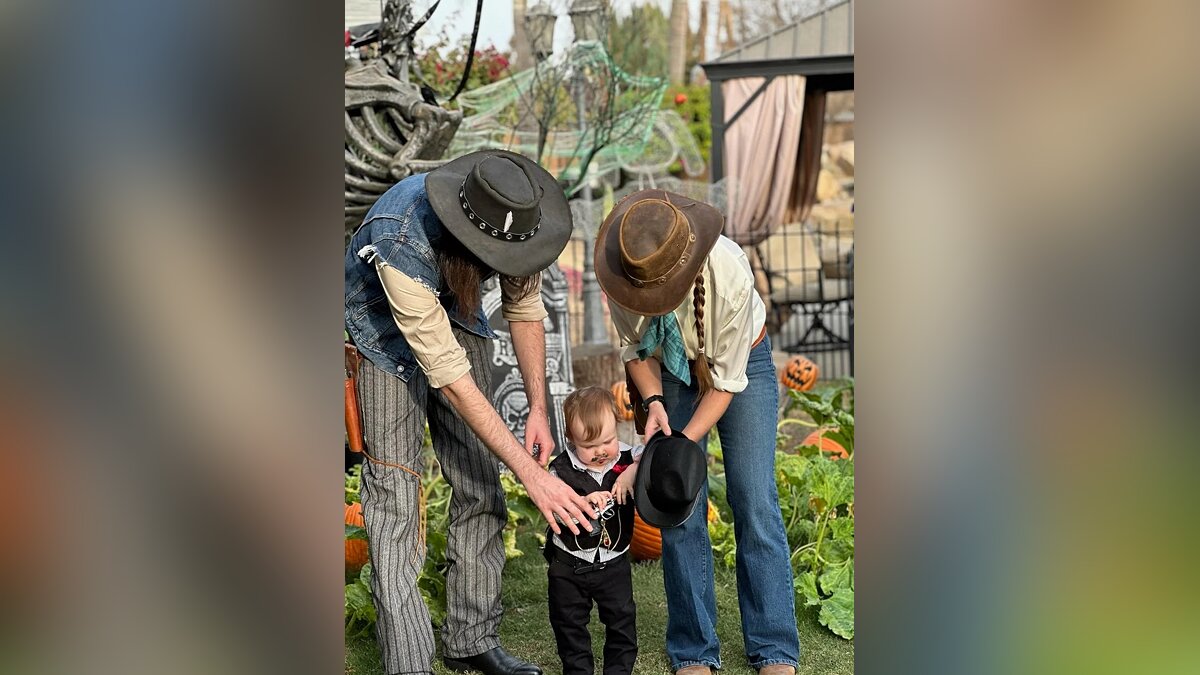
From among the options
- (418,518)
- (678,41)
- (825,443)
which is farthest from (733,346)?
(678,41)

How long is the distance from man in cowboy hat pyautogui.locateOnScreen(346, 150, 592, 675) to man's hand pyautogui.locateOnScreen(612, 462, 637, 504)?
0.13m

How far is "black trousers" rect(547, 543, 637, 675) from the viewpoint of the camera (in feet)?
10.8

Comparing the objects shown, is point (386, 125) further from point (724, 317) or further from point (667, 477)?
point (667, 477)

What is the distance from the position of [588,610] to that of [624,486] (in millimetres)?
416

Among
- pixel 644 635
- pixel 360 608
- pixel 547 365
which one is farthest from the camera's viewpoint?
pixel 547 365

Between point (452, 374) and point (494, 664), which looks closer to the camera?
point (452, 374)

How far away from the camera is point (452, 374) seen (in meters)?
2.94

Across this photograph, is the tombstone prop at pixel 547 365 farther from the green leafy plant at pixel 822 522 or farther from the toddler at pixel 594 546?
the toddler at pixel 594 546

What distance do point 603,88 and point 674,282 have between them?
7.85m

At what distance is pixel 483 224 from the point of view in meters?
2.92

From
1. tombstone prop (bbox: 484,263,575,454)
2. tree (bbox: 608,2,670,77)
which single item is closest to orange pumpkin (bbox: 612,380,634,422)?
tombstone prop (bbox: 484,263,575,454)

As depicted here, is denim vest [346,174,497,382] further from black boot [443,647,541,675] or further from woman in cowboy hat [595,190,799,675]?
black boot [443,647,541,675]
